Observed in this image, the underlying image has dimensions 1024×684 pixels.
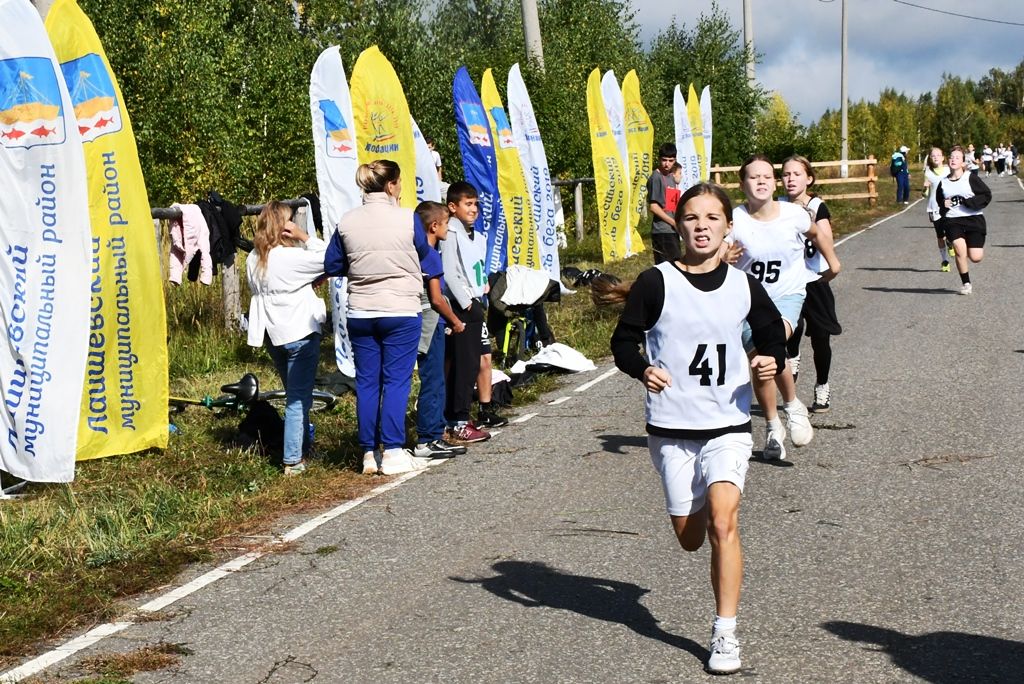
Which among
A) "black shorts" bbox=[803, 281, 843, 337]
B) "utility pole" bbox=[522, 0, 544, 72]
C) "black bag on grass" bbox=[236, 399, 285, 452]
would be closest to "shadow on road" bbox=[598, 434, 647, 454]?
"black shorts" bbox=[803, 281, 843, 337]

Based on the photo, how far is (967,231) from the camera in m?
17.7

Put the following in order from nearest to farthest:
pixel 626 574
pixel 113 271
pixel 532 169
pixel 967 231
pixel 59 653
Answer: pixel 59 653, pixel 626 574, pixel 113 271, pixel 967 231, pixel 532 169

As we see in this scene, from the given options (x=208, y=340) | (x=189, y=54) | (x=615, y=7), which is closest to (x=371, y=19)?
(x=615, y=7)

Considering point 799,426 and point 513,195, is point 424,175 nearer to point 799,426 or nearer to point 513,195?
point 513,195

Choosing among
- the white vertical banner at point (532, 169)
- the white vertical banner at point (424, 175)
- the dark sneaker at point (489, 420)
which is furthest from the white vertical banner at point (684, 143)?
the dark sneaker at point (489, 420)

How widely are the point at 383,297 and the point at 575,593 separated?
3308 millimetres

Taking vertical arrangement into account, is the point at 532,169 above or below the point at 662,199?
above

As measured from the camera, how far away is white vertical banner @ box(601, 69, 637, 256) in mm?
23659

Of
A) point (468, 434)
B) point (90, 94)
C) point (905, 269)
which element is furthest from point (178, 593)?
point (905, 269)

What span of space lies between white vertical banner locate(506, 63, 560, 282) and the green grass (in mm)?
6563

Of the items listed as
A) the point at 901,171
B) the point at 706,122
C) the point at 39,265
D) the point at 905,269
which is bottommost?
the point at 905,269

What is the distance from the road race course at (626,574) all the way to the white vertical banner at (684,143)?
17.7m

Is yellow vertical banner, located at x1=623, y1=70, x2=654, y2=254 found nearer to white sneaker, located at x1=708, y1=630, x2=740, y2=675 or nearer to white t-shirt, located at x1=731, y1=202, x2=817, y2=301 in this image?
white t-shirt, located at x1=731, y1=202, x2=817, y2=301

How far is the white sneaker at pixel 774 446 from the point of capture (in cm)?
884
